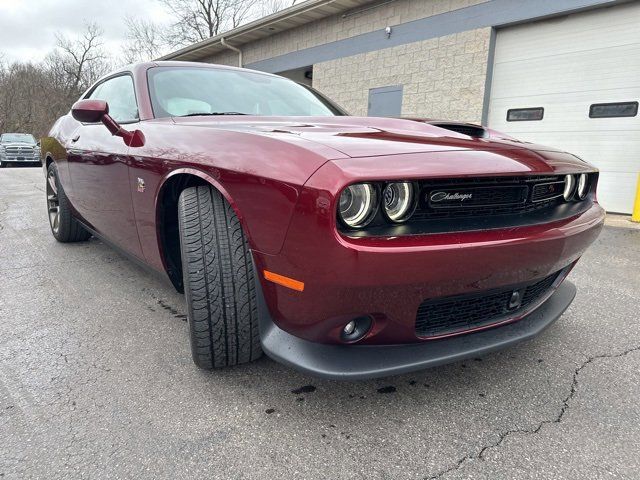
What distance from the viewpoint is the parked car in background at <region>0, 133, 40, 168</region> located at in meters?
18.3

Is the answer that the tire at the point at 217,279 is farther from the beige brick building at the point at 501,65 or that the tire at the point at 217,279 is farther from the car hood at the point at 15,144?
the car hood at the point at 15,144

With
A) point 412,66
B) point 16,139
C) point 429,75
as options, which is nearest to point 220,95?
point 429,75

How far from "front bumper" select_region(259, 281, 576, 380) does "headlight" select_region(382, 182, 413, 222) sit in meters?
0.46

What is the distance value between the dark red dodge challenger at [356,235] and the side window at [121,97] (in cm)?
48

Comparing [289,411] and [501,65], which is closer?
[289,411]

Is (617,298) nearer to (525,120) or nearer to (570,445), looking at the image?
(570,445)

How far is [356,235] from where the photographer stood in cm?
125

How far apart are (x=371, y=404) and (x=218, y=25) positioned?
96.8 feet

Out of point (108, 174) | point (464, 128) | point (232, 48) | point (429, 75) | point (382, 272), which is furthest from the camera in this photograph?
point (232, 48)

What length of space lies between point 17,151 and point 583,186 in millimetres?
22108

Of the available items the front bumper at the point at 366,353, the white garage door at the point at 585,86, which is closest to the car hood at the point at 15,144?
the white garage door at the point at 585,86

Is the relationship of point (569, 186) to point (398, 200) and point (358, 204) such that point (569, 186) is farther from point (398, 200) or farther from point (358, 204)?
point (358, 204)

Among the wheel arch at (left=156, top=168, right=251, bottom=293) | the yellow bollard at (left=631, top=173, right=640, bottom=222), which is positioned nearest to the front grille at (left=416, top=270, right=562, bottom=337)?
the wheel arch at (left=156, top=168, right=251, bottom=293)

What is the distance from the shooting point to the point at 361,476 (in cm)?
129
